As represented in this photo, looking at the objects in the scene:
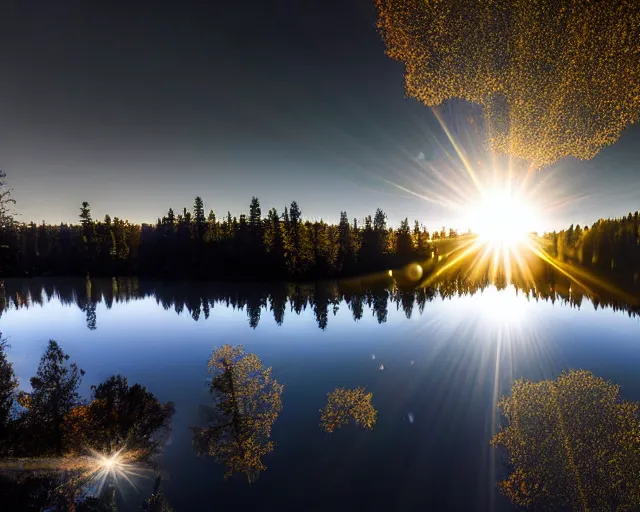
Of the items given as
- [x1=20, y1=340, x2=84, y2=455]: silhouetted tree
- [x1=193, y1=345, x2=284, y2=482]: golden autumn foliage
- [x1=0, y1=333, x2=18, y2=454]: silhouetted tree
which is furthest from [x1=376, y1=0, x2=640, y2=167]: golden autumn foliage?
[x1=0, y1=333, x2=18, y2=454]: silhouetted tree

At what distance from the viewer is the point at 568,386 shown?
1650cm

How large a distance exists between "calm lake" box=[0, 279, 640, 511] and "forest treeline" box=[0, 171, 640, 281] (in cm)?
4548

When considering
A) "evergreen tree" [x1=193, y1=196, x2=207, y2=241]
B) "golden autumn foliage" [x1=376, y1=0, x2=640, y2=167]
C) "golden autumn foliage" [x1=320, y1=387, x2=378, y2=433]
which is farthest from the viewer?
"evergreen tree" [x1=193, y1=196, x2=207, y2=241]

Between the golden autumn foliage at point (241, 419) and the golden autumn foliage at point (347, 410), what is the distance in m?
2.58

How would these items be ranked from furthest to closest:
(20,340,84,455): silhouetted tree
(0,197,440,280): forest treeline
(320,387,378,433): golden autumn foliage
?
1. (0,197,440,280): forest treeline
2. (320,387,378,433): golden autumn foliage
3. (20,340,84,455): silhouetted tree

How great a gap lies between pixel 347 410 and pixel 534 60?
16809 millimetres

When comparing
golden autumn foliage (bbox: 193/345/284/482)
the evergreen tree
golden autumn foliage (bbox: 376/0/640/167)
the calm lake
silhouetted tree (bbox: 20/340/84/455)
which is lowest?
the calm lake

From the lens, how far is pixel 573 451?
10.7 meters

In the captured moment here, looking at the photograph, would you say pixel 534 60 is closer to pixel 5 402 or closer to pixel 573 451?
pixel 573 451

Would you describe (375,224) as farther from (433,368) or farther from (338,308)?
(433,368)

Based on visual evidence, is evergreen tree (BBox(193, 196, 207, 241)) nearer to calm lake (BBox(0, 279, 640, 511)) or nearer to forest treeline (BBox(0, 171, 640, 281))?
forest treeline (BBox(0, 171, 640, 281))

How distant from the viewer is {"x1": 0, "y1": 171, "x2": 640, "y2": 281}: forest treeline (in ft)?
340

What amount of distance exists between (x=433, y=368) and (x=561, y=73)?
71.5 feet

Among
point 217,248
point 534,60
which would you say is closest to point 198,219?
point 217,248
